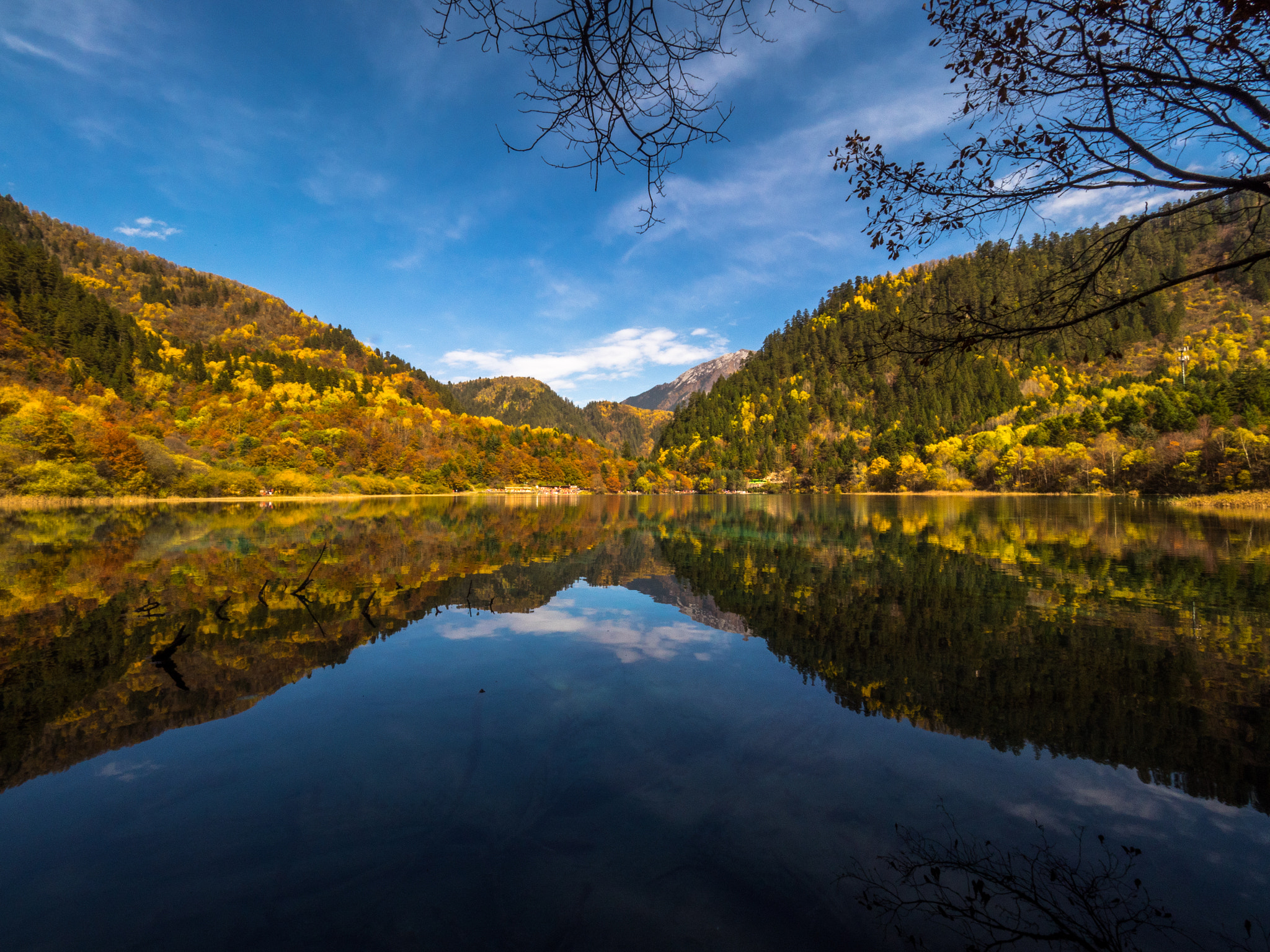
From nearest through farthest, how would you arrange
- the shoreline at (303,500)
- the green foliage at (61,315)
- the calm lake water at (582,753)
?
1. the calm lake water at (582,753)
2. the shoreline at (303,500)
3. the green foliage at (61,315)

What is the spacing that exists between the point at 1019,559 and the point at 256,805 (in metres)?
21.3

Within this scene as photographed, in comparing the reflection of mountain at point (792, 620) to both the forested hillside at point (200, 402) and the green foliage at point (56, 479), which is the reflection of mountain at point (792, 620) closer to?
the green foliage at point (56, 479)

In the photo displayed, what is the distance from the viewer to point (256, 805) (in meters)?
4.50

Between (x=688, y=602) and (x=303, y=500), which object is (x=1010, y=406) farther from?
(x=303, y=500)

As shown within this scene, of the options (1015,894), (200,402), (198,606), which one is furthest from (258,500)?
(1015,894)

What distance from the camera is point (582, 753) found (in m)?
5.49

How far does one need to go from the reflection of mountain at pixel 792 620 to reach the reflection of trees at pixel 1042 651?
0.04m

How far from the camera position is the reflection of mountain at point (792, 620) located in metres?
5.87

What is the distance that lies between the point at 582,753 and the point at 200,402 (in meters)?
111

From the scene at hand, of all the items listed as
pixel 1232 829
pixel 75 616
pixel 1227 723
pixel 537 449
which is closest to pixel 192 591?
pixel 75 616

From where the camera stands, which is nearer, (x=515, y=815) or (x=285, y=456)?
(x=515, y=815)

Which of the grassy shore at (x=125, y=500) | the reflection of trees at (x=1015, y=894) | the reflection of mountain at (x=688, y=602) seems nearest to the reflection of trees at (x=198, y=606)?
the reflection of mountain at (x=688, y=602)

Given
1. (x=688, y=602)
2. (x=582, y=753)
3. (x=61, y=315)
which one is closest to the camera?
(x=582, y=753)

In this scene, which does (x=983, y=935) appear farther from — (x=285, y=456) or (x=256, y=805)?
(x=285, y=456)
